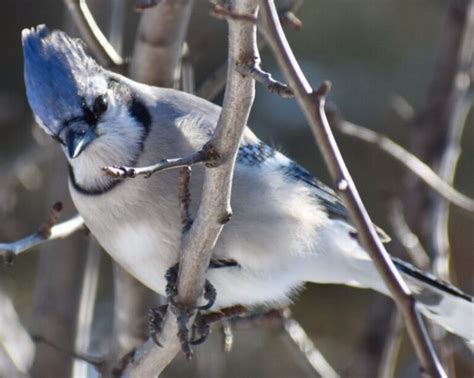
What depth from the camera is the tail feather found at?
2572mm

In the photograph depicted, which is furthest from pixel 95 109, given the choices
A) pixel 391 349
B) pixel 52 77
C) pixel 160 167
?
pixel 391 349

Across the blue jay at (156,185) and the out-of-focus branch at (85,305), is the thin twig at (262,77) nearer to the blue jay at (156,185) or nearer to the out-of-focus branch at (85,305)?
the blue jay at (156,185)

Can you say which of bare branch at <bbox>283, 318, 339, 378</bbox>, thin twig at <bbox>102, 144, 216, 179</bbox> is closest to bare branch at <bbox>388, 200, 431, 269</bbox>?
bare branch at <bbox>283, 318, 339, 378</bbox>

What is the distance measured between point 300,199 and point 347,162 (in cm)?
224

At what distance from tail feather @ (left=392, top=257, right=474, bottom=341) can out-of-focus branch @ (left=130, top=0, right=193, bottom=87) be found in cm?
79

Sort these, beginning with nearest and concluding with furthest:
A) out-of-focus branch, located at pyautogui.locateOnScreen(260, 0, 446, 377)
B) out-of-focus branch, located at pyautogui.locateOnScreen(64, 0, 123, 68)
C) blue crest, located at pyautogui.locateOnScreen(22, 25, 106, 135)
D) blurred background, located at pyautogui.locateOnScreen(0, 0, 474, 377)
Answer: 1. out-of-focus branch, located at pyautogui.locateOnScreen(260, 0, 446, 377)
2. blue crest, located at pyautogui.locateOnScreen(22, 25, 106, 135)
3. out-of-focus branch, located at pyautogui.locateOnScreen(64, 0, 123, 68)
4. blurred background, located at pyautogui.locateOnScreen(0, 0, 474, 377)

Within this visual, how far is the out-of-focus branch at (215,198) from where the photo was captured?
1.49 m

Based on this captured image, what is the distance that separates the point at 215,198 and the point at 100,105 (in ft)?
2.15

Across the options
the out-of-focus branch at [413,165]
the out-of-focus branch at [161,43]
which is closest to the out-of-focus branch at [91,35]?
the out-of-focus branch at [161,43]

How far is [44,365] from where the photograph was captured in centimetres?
269

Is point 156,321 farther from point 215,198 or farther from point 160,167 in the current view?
point 160,167

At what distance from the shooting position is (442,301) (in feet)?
8.61

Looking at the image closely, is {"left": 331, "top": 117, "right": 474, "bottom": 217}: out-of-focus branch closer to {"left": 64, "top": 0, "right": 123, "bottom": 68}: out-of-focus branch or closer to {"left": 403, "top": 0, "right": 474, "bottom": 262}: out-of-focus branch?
{"left": 403, "top": 0, "right": 474, "bottom": 262}: out-of-focus branch

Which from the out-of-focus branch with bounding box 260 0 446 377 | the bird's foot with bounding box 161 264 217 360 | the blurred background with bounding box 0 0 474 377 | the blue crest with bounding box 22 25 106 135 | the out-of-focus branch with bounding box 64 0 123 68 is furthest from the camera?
the blurred background with bounding box 0 0 474 377
